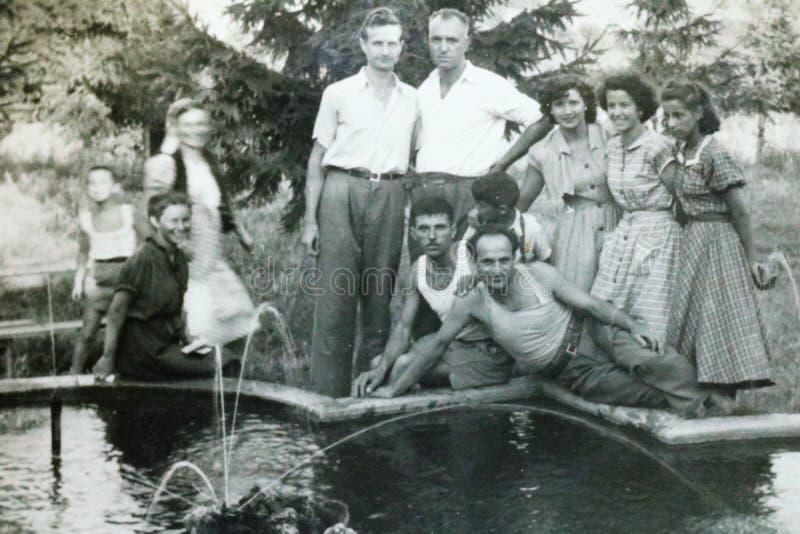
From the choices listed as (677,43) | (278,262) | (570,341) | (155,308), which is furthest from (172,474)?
(677,43)

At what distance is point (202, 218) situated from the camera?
15.7 feet

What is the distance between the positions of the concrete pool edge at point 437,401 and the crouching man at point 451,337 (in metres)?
0.09

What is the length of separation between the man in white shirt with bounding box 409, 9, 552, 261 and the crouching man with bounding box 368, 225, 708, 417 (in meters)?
0.38

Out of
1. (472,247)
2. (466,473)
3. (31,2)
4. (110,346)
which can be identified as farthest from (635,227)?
(31,2)

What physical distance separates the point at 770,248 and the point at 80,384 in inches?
125

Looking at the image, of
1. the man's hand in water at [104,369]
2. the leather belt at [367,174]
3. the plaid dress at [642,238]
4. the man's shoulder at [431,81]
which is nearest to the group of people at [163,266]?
the man's hand in water at [104,369]

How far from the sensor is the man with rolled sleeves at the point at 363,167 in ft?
15.0

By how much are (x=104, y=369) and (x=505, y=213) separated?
6.54ft

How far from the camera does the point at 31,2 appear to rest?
458 centimetres

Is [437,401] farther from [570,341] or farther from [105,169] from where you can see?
[105,169]

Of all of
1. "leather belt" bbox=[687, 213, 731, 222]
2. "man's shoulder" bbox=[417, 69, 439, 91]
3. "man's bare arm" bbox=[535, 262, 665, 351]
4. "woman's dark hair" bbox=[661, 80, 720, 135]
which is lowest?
"man's bare arm" bbox=[535, 262, 665, 351]

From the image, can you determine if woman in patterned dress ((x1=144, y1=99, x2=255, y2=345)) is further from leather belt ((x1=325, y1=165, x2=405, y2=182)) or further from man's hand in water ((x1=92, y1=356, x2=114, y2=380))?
leather belt ((x1=325, y1=165, x2=405, y2=182))

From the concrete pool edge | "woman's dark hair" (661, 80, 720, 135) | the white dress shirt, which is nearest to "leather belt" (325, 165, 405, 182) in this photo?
the white dress shirt

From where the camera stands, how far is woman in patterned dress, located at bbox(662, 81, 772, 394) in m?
4.10
